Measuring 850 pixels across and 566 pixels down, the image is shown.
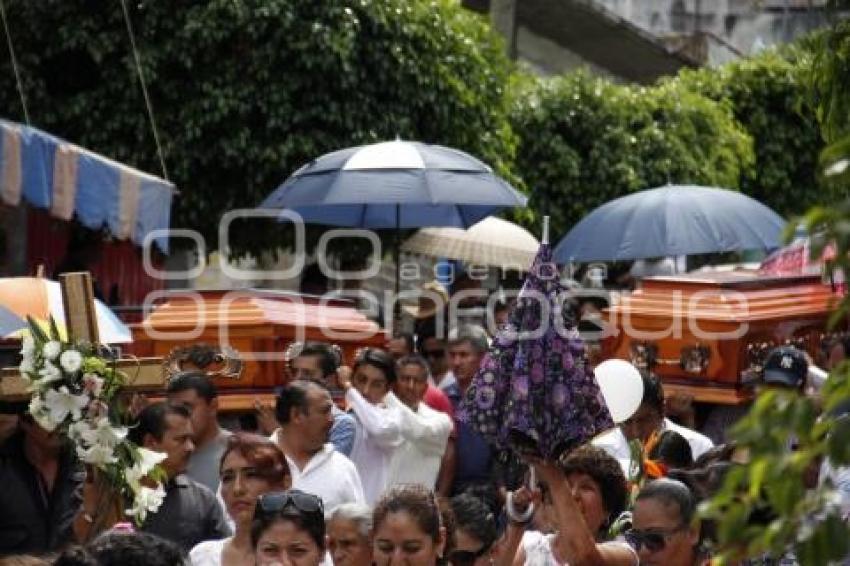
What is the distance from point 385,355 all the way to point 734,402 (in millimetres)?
2156

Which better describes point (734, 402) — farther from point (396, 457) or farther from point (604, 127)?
point (604, 127)

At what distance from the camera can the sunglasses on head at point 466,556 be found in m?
7.71

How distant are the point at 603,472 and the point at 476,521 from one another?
Answer: 87 cm

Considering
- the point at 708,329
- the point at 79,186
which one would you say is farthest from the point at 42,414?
the point at 79,186

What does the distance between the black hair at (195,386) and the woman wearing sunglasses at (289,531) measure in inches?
110

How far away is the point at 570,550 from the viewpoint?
6242 millimetres

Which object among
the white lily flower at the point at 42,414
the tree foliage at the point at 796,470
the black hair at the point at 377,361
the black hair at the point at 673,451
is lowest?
the black hair at the point at 673,451

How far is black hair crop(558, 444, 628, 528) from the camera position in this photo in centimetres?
701

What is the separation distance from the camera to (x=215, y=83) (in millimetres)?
16812

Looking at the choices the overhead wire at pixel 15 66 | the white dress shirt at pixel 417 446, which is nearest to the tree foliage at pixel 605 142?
the overhead wire at pixel 15 66

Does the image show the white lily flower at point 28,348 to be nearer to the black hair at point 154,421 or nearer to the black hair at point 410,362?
the black hair at point 154,421

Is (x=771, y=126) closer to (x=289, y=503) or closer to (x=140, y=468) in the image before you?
(x=140, y=468)

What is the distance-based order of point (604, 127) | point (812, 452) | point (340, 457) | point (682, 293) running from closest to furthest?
point (812, 452), point (340, 457), point (682, 293), point (604, 127)

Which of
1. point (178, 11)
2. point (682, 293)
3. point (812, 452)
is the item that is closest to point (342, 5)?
point (178, 11)
